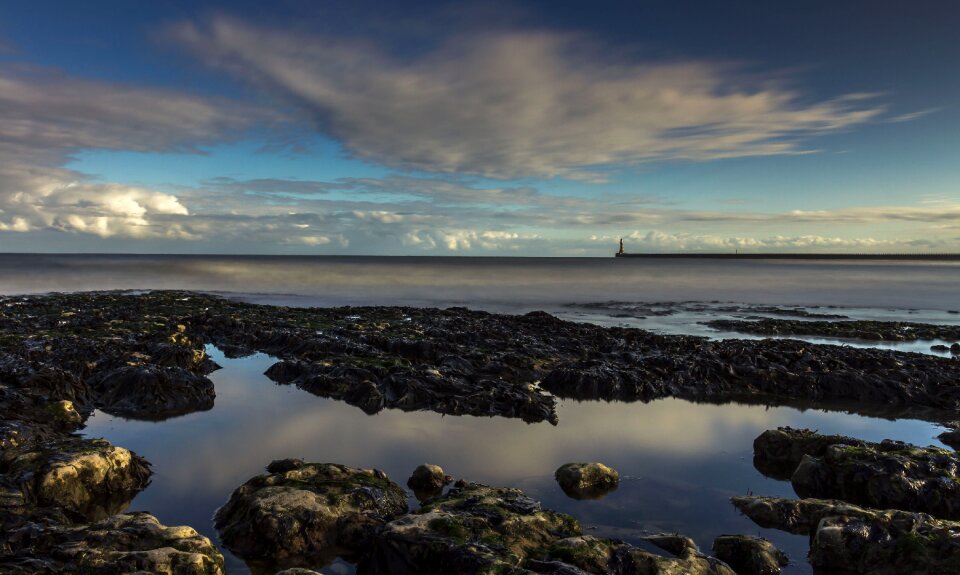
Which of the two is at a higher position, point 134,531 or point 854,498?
point 134,531

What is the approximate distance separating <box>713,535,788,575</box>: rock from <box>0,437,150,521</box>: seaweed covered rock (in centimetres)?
821

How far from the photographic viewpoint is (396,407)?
13703 mm

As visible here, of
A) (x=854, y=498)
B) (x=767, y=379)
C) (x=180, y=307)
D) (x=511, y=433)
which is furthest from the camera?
(x=180, y=307)

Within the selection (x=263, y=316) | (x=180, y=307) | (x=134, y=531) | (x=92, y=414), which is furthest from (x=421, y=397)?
(x=180, y=307)

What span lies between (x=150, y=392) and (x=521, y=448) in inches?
363

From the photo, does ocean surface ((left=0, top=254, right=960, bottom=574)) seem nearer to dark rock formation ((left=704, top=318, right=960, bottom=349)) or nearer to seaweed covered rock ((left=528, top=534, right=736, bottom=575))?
seaweed covered rock ((left=528, top=534, right=736, bottom=575))

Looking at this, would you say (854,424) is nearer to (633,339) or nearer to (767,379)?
(767,379)

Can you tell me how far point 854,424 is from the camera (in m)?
13.2

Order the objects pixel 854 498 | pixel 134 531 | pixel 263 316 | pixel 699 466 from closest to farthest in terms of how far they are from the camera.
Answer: pixel 134 531, pixel 854 498, pixel 699 466, pixel 263 316

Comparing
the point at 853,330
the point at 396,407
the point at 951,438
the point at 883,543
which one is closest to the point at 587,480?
the point at 883,543

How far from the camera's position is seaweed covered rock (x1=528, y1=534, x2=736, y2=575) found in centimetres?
559

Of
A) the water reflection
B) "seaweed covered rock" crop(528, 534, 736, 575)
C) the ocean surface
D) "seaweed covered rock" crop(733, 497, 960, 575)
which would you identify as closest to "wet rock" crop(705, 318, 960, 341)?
the ocean surface

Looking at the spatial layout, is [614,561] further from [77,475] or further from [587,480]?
[77,475]

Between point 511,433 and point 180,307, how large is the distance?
26143 mm
